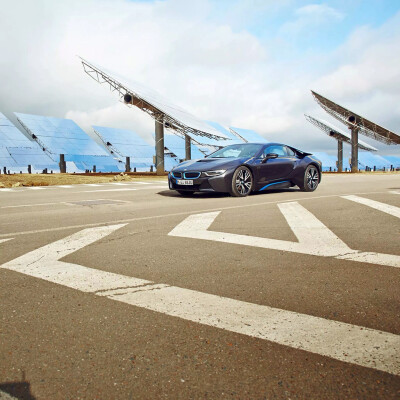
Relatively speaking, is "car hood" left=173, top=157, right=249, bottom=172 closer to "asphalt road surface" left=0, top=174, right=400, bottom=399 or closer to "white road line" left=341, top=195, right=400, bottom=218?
"white road line" left=341, top=195, right=400, bottom=218

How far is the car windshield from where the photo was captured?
1022 cm

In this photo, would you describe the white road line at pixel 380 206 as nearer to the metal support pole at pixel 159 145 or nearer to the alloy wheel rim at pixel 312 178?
the alloy wheel rim at pixel 312 178

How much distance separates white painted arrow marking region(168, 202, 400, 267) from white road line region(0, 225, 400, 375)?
1.58 metres

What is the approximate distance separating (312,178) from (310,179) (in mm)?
100

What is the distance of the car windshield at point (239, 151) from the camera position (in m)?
10.2

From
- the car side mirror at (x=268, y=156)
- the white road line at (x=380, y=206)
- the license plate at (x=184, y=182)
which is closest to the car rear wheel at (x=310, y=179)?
the car side mirror at (x=268, y=156)

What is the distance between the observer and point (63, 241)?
4562 millimetres

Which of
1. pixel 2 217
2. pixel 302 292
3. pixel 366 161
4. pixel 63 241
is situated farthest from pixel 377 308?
pixel 366 161

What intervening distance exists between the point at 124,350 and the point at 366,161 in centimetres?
10752

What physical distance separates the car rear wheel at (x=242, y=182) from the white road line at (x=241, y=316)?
629cm

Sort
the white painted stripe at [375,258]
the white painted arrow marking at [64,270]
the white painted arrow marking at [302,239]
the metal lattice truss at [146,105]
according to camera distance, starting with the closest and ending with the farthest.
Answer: the white painted arrow marking at [64,270], the white painted stripe at [375,258], the white painted arrow marking at [302,239], the metal lattice truss at [146,105]

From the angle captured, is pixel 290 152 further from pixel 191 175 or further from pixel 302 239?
pixel 302 239

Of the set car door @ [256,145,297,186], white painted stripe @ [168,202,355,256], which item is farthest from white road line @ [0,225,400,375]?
car door @ [256,145,297,186]

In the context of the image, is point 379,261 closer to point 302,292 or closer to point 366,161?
point 302,292
